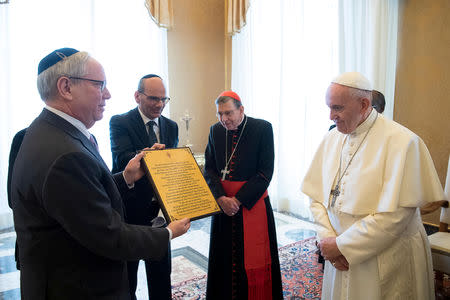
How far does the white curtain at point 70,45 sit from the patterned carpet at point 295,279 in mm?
3157

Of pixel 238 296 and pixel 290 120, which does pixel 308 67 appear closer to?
pixel 290 120

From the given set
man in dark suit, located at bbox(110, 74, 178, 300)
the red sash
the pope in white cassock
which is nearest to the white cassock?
the pope in white cassock

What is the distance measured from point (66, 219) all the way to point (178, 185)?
743 mm

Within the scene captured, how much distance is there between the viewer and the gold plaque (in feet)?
5.42

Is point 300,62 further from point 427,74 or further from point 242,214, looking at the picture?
point 242,214

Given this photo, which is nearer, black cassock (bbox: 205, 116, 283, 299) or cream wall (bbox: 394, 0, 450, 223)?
black cassock (bbox: 205, 116, 283, 299)

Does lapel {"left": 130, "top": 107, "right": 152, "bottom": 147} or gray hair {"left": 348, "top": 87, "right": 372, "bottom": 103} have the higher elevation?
gray hair {"left": 348, "top": 87, "right": 372, "bottom": 103}

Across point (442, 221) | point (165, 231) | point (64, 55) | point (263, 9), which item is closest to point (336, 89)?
point (165, 231)

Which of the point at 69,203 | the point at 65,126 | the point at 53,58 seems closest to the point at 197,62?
the point at 53,58

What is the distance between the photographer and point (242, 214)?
2396 mm

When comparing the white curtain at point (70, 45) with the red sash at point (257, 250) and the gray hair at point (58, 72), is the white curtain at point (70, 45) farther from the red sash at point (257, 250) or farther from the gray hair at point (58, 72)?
the gray hair at point (58, 72)

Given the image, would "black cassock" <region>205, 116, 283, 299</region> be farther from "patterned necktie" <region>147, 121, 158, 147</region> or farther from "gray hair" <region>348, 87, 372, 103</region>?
Answer: "gray hair" <region>348, 87, 372, 103</region>

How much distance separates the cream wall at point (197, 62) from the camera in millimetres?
6191

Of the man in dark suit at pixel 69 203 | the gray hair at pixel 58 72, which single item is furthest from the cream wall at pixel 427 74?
the gray hair at pixel 58 72
